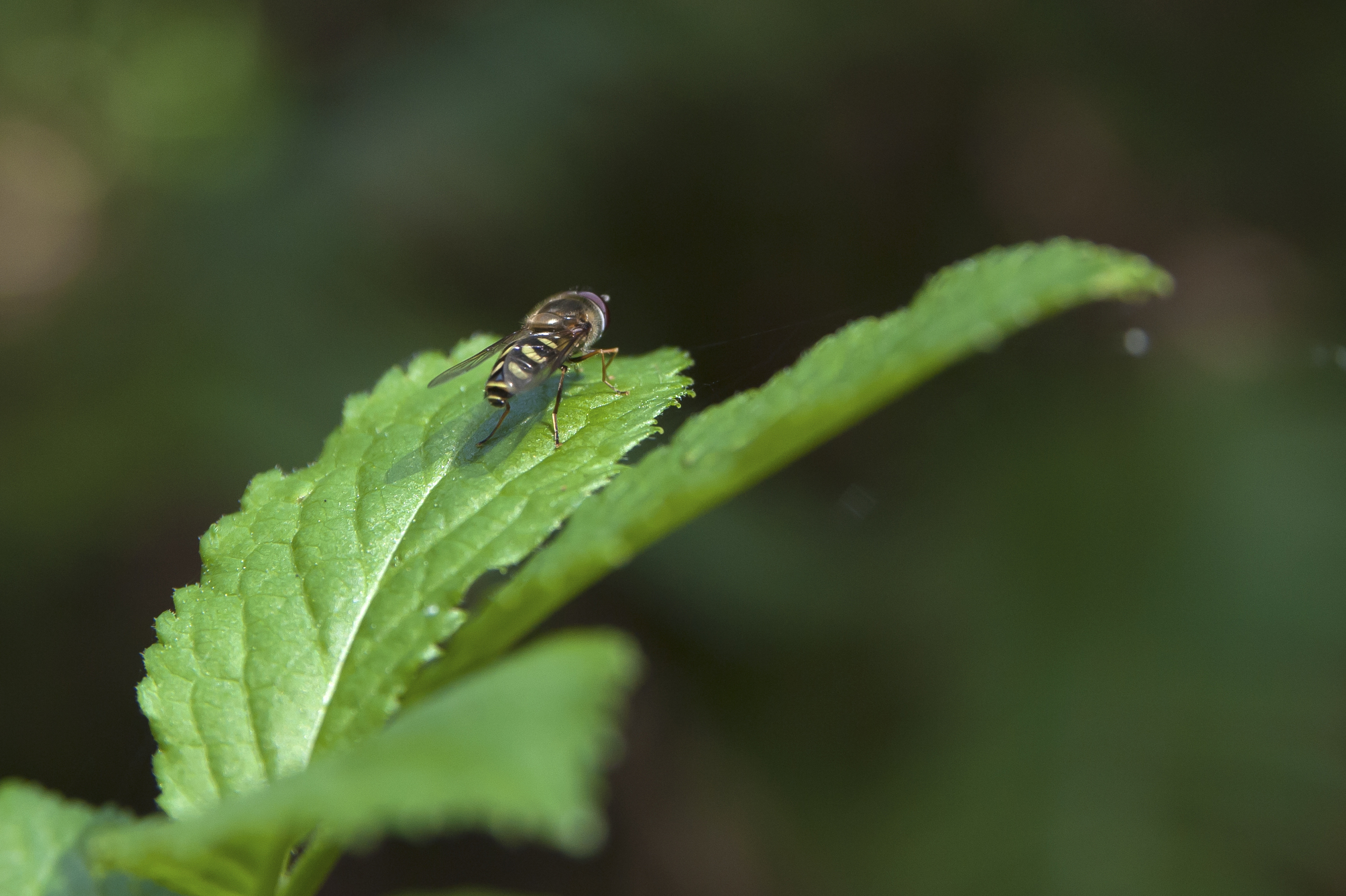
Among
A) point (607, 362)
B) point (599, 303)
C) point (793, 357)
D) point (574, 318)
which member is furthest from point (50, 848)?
point (793, 357)

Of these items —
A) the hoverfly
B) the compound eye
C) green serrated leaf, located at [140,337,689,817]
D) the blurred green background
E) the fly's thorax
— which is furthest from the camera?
the blurred green background

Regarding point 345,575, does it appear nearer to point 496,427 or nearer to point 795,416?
point 496,427

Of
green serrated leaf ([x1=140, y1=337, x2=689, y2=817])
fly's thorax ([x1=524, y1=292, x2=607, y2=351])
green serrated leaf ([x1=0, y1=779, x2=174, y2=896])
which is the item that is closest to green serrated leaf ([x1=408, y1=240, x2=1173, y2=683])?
green serrated leaf ([x1=140, y1=337, x2=689, y2=817])

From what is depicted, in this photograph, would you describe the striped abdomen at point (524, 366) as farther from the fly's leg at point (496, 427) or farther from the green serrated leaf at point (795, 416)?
the green serrated leaf at point (795, 416)

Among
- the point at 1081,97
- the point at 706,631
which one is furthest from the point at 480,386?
the point at 1081,97

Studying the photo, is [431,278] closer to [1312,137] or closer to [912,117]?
[912,117]

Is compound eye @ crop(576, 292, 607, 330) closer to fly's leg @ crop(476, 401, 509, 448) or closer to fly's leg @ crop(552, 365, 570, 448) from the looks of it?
fly's leg @ crop(552, 365, 570, 448)
